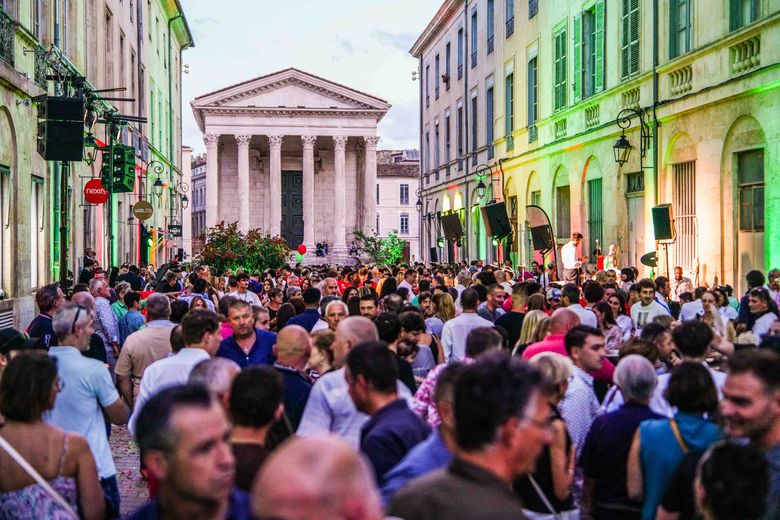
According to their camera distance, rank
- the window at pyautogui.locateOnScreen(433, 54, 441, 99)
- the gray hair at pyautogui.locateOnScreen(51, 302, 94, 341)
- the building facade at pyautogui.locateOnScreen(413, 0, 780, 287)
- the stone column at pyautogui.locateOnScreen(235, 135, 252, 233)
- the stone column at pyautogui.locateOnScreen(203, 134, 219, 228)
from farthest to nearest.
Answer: the stone column at pyautogui.locateOnScreen(235, 135, 252, 233)
the stone column at pyautogui.locateOnScreen(203, 134, 219, 228)
the window at pyautogui.locateOnScreen(433, 54, 441, 99)
the building facade at pyautogui.locateOnScreen(413, 0, 780, 287)
the gray hair at pyautogui.locateOnScreen(51, 302, 94, 341)

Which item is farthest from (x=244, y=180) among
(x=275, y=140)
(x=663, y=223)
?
(x=663, y=223)

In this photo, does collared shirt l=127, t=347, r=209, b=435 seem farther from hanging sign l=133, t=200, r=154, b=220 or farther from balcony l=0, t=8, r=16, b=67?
hanging sign l=133, t=200, r=154, b=220

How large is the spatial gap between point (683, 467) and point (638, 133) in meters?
17.8

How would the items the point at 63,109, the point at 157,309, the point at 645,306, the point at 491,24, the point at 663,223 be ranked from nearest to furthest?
1. the point at 157,309
2. the point at 645,306
3. the point at 63,109
4. the point at 663,223
5. the point at 491,24

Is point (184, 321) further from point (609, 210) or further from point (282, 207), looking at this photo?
point (282, 207)

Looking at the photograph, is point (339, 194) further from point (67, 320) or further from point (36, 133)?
point (67, 320)

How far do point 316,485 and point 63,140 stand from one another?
48.3 ft

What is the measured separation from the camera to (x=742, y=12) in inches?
662

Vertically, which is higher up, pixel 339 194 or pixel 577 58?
pixel 577 58

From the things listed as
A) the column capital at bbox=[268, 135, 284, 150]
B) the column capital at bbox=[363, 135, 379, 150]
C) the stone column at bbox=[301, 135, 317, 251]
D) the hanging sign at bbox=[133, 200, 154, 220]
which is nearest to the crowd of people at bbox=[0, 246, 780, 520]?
the hanging sign at bbox=[133, 200, 154, 220]

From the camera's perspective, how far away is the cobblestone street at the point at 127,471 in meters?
8.86

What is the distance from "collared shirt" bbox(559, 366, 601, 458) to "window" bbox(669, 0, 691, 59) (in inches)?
570

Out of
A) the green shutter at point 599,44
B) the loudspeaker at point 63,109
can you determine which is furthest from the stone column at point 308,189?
the loudspeaker at point 63,109

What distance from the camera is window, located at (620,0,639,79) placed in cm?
2177
